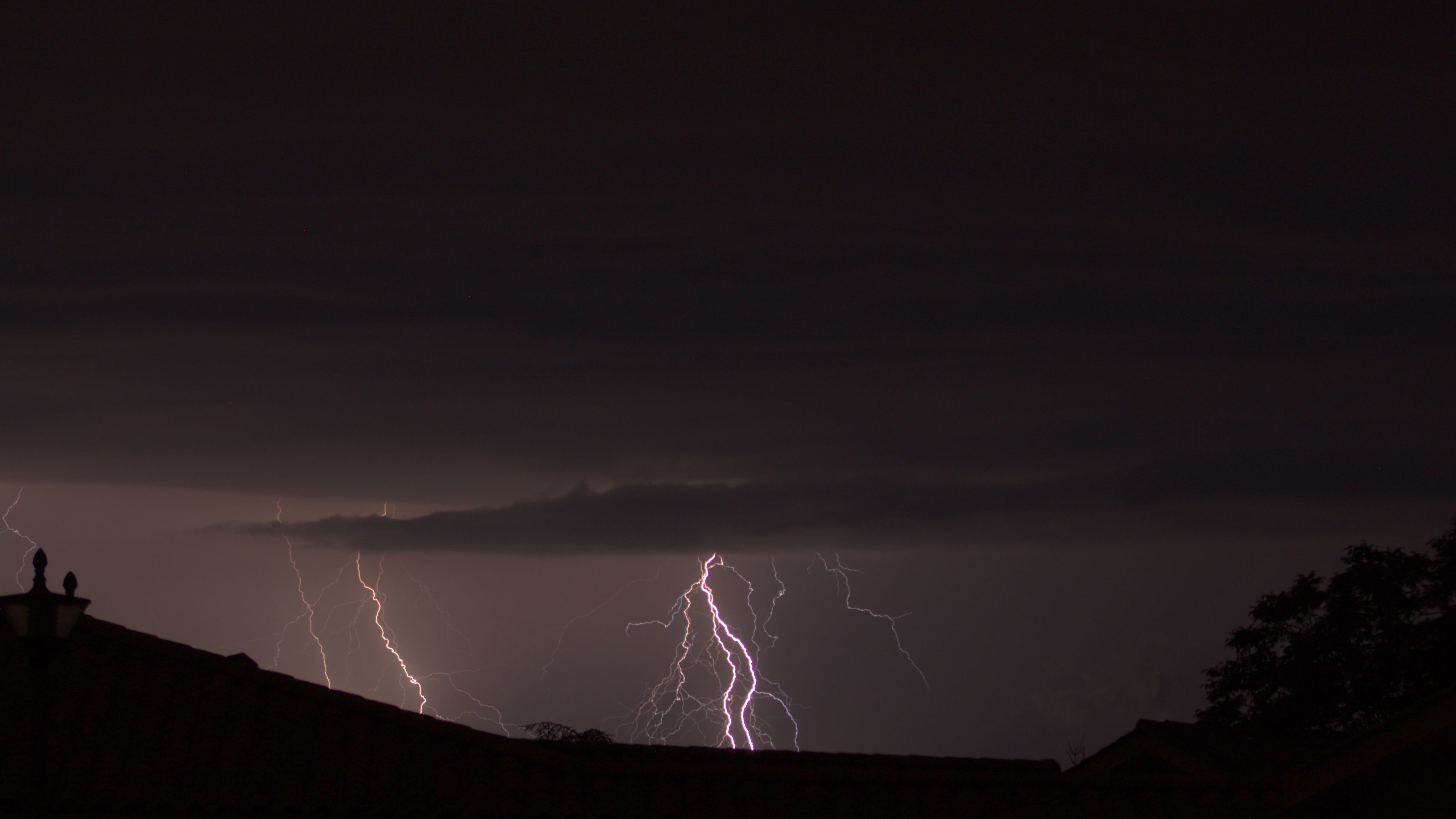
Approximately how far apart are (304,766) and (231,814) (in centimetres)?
87

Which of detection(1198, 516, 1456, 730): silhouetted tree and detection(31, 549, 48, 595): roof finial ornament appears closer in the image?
detection(31, 549, 48, 595): roof finial ornament

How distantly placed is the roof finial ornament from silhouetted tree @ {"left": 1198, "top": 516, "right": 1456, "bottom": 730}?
90.9 ft

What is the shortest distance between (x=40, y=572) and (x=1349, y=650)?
29.1 metres

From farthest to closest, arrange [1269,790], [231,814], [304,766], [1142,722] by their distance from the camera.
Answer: [1142,722] < [1269,790] < [304,766] < [231,814]

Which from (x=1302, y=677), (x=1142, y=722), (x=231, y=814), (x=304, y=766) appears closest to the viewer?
(x=231, y=814)

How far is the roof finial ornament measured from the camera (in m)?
8.80

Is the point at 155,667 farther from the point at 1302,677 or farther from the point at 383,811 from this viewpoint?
the point at 1302,677

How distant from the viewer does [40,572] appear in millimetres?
8945

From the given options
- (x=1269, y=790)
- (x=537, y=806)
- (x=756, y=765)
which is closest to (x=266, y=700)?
(x=537, y=806)

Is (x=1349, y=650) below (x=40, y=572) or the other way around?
the other way around

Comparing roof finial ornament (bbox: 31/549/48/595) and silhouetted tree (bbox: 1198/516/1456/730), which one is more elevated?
silhouetted tree (bbox: 1198/516/1456/730)

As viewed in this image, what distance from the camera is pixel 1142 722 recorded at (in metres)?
16.2

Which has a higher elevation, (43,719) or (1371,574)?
(1371,574)

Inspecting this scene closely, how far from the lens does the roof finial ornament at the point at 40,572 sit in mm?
8797
